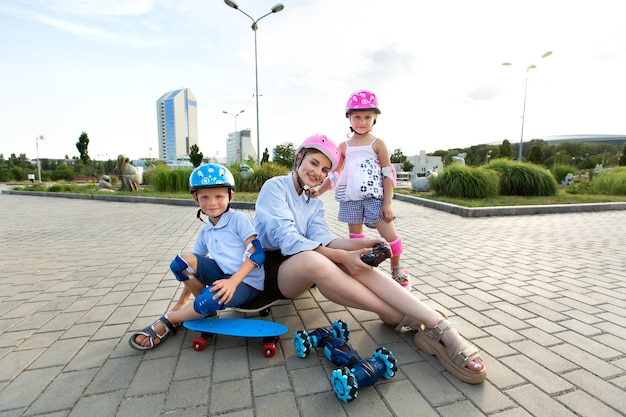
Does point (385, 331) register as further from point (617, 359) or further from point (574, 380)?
point (617, 359)

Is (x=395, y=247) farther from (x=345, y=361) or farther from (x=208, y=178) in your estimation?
(x=208, y=178)

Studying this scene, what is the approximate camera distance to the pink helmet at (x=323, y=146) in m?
2.10

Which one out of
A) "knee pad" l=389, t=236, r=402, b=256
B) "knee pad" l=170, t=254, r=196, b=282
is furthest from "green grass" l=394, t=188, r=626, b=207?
"knee pad" l=170, t=254, r=196, b=282

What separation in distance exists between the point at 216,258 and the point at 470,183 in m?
9.72

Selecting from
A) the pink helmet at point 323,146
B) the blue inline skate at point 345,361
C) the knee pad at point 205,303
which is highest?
A: the pink helmet at point 323,146

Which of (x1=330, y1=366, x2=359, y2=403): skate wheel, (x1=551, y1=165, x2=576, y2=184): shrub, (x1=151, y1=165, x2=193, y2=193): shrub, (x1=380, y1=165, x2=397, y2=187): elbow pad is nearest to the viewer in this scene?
(x1=330, y1=366, x2=359, y2=403): skate wheel

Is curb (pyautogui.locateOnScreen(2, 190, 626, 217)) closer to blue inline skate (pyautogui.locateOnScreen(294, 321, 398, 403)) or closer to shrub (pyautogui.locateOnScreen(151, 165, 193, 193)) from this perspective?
shrub (pyautogui.locateOnScreen(151, 165, 193, 193))

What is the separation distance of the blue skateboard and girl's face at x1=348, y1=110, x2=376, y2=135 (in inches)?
68.4

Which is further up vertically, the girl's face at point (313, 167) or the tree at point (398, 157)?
the tree at point (398, 157)

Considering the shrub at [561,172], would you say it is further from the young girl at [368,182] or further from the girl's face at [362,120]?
the girl's face at [362,120]

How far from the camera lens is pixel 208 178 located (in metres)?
2.06

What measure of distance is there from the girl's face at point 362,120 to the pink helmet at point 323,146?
70 cm

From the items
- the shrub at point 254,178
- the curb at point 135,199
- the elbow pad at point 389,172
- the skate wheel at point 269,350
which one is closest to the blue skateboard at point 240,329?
the skate wheel at point 269,350

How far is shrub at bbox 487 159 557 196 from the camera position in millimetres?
10836
